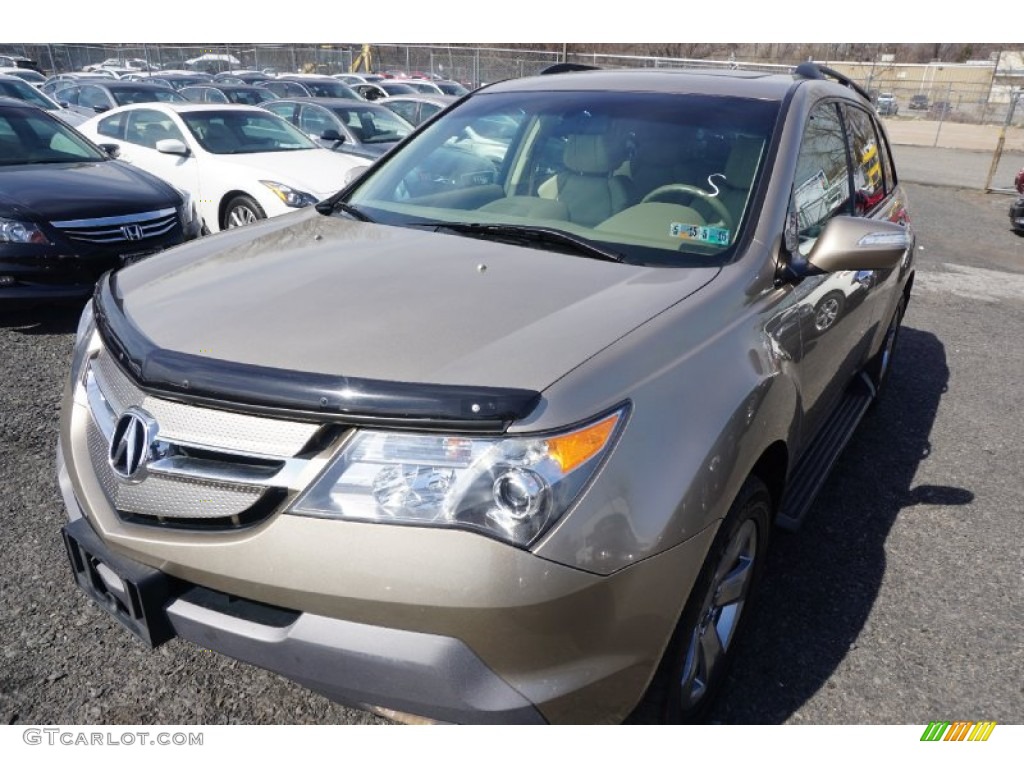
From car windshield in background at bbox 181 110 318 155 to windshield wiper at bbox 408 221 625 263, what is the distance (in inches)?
226

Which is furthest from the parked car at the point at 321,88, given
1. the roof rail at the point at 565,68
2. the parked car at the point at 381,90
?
the roof rail at the point at 565,68

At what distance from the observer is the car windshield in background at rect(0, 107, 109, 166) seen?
6262 millimetres

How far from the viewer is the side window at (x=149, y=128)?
8047 millimetres

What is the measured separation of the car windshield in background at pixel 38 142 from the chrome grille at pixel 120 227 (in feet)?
4.16

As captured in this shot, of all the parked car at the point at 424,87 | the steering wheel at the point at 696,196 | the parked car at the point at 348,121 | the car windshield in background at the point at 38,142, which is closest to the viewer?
the steering wheel at the point at 696,196

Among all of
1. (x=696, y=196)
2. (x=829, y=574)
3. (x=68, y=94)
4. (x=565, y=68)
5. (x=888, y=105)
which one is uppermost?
(x=565, y=68)

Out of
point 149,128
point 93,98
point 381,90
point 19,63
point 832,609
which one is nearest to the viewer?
point 832,609

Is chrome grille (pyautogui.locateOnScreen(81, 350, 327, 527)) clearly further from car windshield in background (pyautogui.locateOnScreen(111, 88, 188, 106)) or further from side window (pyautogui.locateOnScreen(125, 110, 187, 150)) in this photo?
car windshield in background (pyautogui.locateOnScreen(111, 88, 188, 106))

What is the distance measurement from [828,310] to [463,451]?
176 centimetres

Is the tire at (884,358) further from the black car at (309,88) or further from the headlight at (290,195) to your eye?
the black car at (309,88)

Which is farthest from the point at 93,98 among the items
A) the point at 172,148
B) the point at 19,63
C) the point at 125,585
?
the point at 19,63

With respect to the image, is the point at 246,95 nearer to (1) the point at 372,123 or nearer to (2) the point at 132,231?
(1) the point at 372,123

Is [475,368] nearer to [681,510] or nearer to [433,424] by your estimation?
[433,424]

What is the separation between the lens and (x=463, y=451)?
63.7 inches
